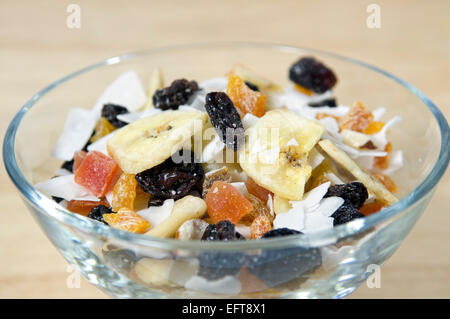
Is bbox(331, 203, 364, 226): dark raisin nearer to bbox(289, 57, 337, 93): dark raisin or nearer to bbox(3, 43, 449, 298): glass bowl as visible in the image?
bbox(3, 43, 449, 298): glass bowl

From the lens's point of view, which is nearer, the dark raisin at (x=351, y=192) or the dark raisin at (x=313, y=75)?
the dark raisin at (x=351, y=192)

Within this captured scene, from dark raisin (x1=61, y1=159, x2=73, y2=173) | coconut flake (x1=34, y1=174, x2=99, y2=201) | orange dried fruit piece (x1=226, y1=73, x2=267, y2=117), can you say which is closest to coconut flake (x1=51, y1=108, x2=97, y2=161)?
dark raisin (x1=61, y1=159, x2=73, y2=173)

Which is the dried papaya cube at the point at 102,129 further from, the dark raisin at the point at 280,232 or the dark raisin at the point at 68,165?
the dark raisin at the point at 280,232

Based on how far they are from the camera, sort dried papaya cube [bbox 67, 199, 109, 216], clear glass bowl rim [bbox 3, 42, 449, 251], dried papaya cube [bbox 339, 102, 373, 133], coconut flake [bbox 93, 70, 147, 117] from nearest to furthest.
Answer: clear glass bowl rim [bbox 3, 42, 449, 251] → dried papaya cube [bbox 67, 199, 109, 216] → dried papaya cube [bbox 339, 102, 373, 133] → coconut flake [bbox 93, 70, 147, 117]

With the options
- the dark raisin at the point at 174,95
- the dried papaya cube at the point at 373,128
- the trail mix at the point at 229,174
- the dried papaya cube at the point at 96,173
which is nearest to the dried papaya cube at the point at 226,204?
the trail mix at the point at 229,174

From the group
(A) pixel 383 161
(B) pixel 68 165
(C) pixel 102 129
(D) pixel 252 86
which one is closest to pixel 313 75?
(D) pixel 252 86
